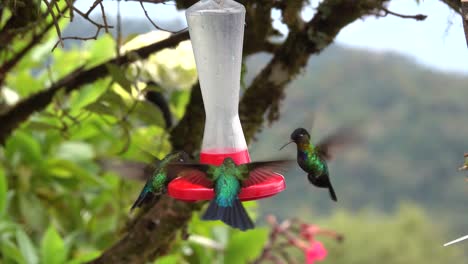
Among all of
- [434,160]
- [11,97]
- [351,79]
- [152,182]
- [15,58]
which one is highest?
[152,182]

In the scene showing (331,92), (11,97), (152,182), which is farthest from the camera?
(331,92)

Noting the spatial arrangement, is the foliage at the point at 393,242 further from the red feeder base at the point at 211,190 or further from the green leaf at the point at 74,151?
the red feeder base at the point at 211,190

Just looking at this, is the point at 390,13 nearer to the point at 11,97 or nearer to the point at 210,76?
the point at 210,76

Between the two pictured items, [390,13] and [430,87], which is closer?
[390,13]

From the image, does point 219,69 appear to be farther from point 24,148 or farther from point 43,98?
point 24,148

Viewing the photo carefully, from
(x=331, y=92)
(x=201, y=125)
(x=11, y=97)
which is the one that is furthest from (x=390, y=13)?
(x=331, y=92)

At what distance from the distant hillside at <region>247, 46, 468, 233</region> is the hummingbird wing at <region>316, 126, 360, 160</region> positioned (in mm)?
16382

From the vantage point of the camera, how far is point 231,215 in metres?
0.89

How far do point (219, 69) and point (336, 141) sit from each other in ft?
0.66

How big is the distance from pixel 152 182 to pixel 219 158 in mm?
90

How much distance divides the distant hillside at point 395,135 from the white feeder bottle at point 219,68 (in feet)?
53.6

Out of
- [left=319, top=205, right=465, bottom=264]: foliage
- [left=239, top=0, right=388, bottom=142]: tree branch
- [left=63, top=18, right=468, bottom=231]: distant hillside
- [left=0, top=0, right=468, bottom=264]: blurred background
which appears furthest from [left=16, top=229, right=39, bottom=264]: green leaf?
[left=63, top=18, right=468, bottom=231]: distant hillside

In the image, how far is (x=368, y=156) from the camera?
757 inches

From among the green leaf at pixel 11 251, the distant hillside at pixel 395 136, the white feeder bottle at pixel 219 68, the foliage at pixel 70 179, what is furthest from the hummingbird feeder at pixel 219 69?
the distant hillside at pixel 395 136
